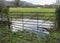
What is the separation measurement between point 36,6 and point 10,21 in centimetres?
167

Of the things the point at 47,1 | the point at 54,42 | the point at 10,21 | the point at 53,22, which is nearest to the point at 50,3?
the point at 47,1

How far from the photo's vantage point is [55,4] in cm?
699

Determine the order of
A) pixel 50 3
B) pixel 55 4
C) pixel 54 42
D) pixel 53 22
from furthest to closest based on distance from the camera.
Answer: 1. pixel 50 3
2. pixel 55 4
3. pixel 53 22
4. pixel 54 42

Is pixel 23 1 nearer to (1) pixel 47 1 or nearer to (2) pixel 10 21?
(1) pixel 47 1

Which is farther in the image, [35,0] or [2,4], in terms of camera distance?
[35,0]

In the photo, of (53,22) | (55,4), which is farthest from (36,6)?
(53,22)

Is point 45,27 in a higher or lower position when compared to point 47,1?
lower

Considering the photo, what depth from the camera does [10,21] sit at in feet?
21.8

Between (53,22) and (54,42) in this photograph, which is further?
(53,22)

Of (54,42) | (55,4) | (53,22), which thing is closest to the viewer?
(54,42)

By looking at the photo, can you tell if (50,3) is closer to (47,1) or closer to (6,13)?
(47,1)

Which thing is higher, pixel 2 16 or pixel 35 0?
pixel 35 0

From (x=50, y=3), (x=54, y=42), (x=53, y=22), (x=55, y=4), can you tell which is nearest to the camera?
(x=54, y=42)

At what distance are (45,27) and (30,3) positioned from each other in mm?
1577
